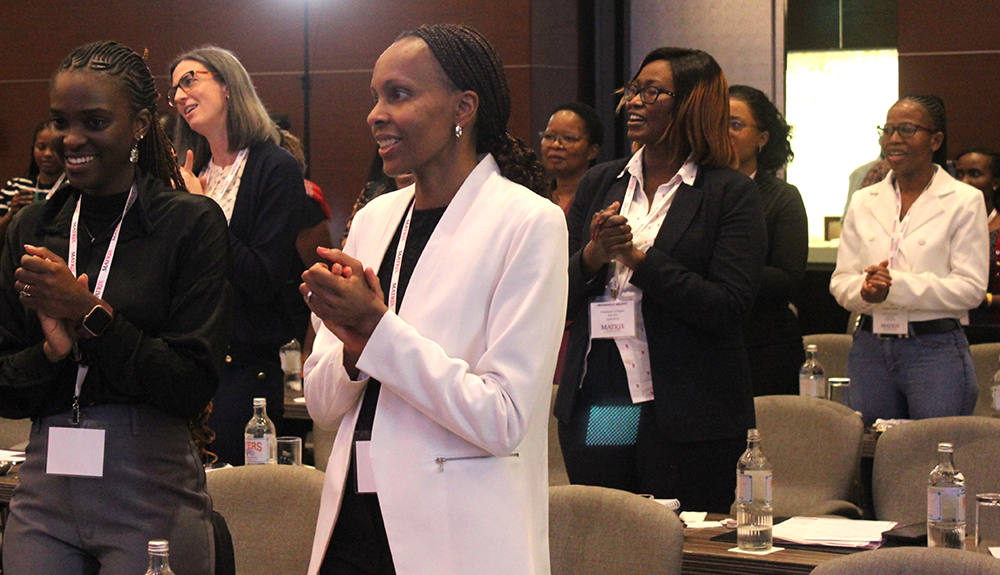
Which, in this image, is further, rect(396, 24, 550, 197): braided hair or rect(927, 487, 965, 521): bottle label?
rect(927, 487, 965, 521): bottle label

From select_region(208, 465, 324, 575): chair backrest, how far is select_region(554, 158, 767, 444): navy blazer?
0.70 meters

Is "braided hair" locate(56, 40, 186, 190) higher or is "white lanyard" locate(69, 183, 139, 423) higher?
"braided hair" locate(56, 40, 186, 190)

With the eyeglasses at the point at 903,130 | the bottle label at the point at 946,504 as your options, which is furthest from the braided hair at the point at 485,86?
the eyeglasses at the point at 903,130

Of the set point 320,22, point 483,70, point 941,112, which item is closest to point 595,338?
point 483,70

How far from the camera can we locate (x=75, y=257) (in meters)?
2.21

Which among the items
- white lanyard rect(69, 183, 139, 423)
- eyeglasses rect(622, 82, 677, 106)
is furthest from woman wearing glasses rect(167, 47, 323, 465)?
white lanyard rect(69, 183, 139, 423)

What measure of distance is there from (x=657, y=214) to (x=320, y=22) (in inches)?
208

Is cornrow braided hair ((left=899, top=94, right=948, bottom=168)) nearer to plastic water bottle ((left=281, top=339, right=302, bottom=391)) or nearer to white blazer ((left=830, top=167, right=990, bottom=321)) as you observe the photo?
white blazer ((left=830, top=167, right=990, bottom=321))

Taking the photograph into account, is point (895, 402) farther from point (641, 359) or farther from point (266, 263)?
point (266, 263)

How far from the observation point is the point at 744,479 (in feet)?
9.29

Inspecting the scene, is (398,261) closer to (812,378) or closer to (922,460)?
(922,460)

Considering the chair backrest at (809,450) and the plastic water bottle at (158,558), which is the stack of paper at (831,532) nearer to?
the chair backrest at (809,450)

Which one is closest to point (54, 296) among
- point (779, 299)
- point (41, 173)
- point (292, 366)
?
point (779, 299)

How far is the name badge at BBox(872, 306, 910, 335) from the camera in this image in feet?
13.8
